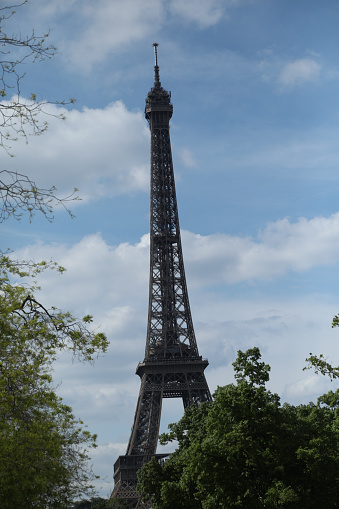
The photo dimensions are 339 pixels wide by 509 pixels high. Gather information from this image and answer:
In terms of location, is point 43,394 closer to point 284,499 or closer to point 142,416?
point 284,499

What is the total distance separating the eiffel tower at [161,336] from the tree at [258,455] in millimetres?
44957

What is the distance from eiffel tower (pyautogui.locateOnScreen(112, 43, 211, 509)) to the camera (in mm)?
85000

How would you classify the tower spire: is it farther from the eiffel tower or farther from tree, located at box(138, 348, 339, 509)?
tree, located at box(138, 348, 339, 509)

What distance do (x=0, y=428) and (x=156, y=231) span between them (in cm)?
8141

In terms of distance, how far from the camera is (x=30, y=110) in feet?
52.3

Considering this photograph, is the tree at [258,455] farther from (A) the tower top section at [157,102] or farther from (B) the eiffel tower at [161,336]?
(A) the tower top section at [157,102]

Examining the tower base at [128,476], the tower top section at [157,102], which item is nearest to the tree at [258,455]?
the tower base at [128,476]

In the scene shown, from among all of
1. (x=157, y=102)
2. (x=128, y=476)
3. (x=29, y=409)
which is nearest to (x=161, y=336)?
(x=128, y=476)

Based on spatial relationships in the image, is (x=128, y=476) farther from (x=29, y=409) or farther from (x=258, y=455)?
(x=29, y=409)

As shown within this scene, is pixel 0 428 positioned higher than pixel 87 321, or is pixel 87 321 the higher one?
pixel 87 321

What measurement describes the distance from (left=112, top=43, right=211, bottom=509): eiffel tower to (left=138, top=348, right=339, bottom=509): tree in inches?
1770

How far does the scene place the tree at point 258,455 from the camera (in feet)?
120

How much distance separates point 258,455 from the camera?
1458 inches

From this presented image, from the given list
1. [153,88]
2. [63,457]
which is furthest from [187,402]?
[63,457]
